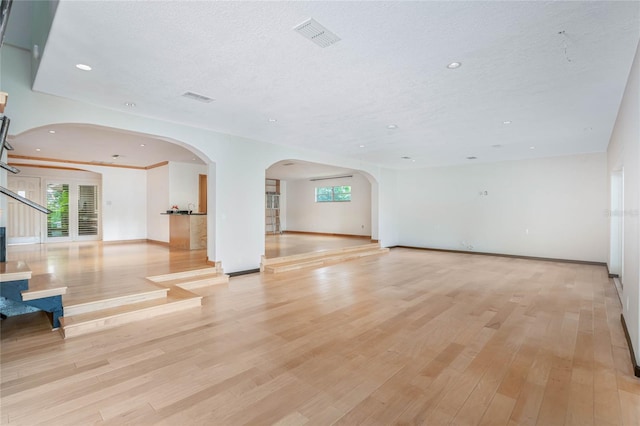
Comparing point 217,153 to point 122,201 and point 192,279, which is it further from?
point 122,201

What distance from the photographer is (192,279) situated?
209 inches


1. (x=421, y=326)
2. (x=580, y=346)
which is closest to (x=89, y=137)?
(x=421, y=326)

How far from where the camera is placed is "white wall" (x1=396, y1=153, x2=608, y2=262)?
732 cm

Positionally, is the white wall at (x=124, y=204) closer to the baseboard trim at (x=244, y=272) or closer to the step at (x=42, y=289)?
the baseboard trim at (x=244, y=272)

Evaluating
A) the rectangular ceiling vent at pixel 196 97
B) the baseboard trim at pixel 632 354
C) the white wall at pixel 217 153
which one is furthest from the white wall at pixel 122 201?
the baseboard trim at pixel 632 354

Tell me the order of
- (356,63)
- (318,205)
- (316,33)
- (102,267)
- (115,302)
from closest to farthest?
(316,33) → (356,63) → (115,302) → (102,267) → (318,205)

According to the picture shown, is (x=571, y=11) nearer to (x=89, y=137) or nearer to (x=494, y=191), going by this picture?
(x=494, y=191)

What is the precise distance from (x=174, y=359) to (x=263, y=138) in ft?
14.9

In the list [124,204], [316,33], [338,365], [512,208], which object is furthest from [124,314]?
[512,208]

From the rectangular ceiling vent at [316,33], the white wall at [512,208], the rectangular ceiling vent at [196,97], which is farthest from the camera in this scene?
the white wall at [512,208]

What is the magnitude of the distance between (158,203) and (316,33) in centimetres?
898

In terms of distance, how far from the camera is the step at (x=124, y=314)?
129 inches

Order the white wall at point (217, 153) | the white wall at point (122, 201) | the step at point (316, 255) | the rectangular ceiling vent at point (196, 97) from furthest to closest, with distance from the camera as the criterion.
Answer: the white wall at point (122, 201)
the step at point (316, 255)
the rectangular ceiling vent at point (196, 97)
the white wall at point (217, 153)

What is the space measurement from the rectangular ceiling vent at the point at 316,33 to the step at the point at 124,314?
3.45 meters
